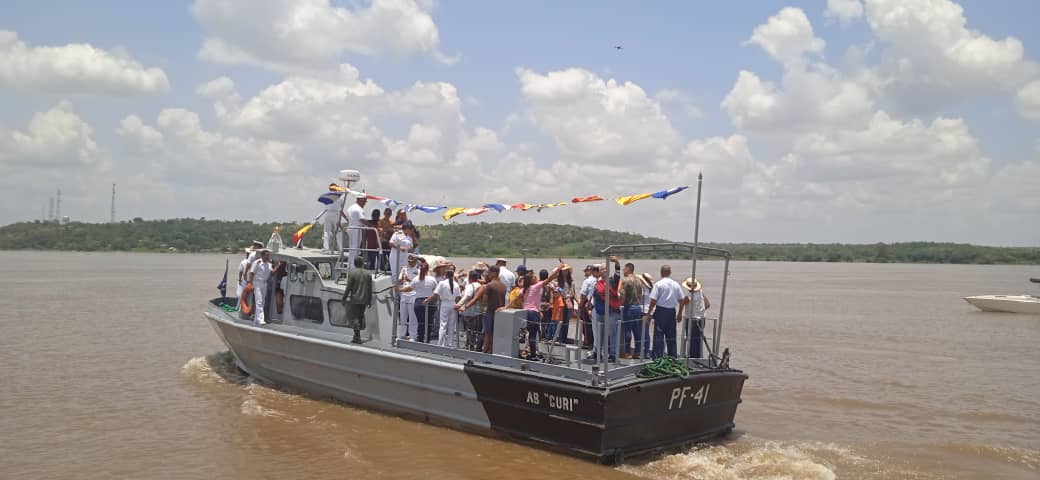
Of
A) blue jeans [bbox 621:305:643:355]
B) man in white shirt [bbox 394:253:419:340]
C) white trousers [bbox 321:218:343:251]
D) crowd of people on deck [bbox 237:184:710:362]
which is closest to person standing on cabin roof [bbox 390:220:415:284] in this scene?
crowd of people on deck [bbox 237:184:710:362]

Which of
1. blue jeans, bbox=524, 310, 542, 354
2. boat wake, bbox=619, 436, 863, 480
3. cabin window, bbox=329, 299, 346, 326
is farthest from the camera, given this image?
cabin window, bbox=329, 299, 346, 326

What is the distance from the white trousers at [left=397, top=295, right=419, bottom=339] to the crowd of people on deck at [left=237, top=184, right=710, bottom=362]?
0.01 meters

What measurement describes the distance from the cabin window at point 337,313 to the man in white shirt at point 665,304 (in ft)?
16.4

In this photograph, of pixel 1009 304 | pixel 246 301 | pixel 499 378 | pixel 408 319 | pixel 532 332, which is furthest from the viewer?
pixel 1009 304

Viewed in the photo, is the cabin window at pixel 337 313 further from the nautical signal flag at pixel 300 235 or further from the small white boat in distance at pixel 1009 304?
the small white boat in distance at pixel 1009 304

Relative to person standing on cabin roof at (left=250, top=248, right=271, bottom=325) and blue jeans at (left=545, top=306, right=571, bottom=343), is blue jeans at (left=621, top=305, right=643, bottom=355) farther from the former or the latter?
person standing on cabin roof at (left=250, top=248, right=271, bottom=325)

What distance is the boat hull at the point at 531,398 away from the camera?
9398 millimetres

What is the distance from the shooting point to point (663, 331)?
10711 mm

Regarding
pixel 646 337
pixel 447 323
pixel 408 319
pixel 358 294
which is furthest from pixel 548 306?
pixel 358 294

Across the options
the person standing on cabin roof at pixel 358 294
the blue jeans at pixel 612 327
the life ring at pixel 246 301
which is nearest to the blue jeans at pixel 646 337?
the blue jeans at pixel 612 327

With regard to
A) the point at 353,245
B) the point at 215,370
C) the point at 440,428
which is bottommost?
the point at 215,370

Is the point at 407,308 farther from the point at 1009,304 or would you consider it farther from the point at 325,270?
the point at 1009,304

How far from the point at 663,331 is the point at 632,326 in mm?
466

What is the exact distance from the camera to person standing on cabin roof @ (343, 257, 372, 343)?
1180 centimetres
